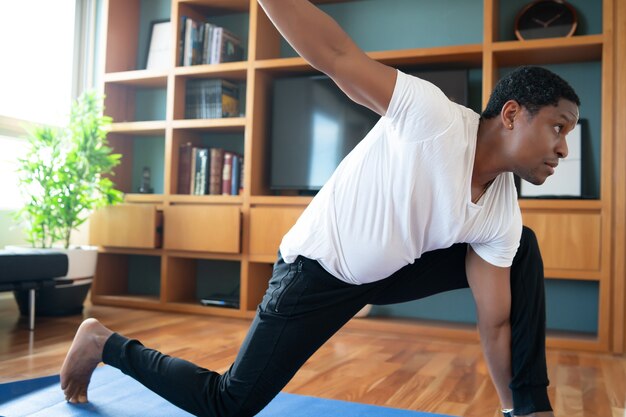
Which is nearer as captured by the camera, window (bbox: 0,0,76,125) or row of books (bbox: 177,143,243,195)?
row of books (bbox: 177,143,243,195)

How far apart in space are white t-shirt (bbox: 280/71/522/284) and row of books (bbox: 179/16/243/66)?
7.75 feet

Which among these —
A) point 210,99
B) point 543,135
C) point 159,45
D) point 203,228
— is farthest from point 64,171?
point 543,135

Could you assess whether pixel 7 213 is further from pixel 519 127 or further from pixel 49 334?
pixel 519 127

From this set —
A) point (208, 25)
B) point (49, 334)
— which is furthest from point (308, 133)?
point (49, 334)

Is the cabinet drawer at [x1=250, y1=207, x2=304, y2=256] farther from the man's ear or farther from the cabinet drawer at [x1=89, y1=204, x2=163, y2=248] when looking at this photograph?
the man's ear

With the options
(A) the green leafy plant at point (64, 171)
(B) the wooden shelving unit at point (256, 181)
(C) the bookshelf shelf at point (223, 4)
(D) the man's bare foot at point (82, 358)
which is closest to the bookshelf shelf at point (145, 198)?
(B) the wooden shelving unit at point (256, 181)

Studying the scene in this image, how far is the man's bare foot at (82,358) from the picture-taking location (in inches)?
62.2

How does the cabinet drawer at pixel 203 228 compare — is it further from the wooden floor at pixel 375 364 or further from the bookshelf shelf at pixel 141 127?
the bookshelf shelf at pixel 141 127

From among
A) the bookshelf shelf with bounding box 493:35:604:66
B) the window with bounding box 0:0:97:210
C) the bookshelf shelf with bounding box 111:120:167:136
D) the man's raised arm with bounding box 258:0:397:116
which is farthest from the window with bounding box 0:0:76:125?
the man's raised arm with bounding box 258:0:397:116

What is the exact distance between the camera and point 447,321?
3.17 meters

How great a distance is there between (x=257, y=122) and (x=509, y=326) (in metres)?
2.22

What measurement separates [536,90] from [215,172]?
2.49m

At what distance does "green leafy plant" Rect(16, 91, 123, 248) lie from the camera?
10.00ft

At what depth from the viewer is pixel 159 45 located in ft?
12.7
